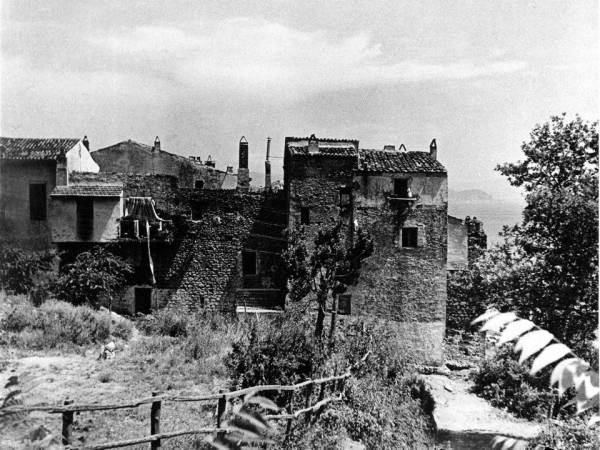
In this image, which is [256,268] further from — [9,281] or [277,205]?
[9,281]

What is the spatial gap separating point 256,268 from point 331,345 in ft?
25.5

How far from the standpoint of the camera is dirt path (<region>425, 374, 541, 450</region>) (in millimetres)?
14195

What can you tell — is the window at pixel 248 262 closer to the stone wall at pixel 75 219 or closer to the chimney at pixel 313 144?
the chimney at pixel 313 144

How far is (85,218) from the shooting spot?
71.6 feet

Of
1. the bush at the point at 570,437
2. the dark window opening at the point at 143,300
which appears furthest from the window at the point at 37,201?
the bush at the point at 570,437

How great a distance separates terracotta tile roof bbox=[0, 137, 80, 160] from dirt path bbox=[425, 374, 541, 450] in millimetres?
17224

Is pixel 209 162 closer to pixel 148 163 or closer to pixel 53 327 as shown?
pixel 148 163

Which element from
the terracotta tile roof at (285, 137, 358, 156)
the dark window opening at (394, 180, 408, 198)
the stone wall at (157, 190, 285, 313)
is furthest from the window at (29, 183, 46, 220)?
the dark window opening at (394, 180, 408, 198)

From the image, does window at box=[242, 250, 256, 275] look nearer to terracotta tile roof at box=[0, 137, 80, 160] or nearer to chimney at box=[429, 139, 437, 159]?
terracotta tile roof at box=[0, 137, 80, 160]

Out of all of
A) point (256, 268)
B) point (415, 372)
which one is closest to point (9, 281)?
point (256, 268)

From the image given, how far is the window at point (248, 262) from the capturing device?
2311 centimetres

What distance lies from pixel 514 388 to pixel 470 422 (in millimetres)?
2307

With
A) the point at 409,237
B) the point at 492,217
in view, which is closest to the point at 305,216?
the point at 409,237

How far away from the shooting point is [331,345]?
52.5ft
